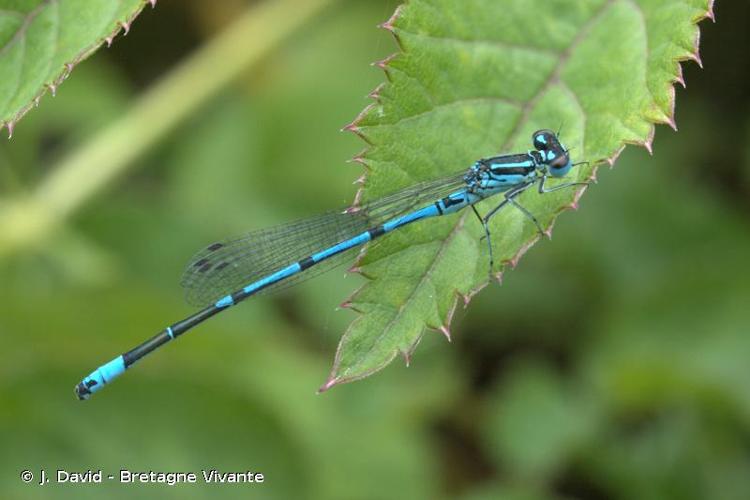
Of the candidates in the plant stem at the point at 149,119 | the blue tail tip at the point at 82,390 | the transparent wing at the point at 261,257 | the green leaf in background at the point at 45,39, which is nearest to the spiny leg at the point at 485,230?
the transparent wing at the point at 261,257

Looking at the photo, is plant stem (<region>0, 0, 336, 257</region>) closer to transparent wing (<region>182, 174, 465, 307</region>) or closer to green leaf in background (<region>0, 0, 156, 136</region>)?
transparent wing (<region>182, 174, 465, 307</region>)

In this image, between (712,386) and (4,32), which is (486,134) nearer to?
(4,32)

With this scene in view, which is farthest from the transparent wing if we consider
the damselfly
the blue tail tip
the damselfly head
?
the damselfly head

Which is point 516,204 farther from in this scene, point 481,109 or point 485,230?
point 481,109

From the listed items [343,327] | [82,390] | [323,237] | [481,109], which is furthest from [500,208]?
[343,327]

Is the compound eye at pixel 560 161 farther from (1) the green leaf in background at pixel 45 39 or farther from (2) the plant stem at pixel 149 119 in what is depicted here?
(2) the plant stem at pixel 149 119
